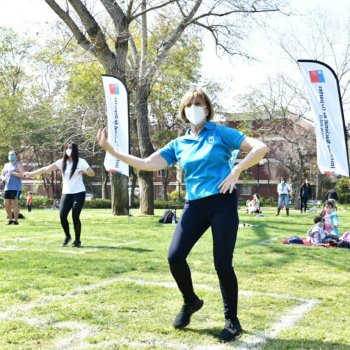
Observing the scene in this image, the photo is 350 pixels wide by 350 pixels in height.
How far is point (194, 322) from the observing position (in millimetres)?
4500

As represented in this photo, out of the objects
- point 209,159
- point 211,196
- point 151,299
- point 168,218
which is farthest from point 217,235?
point 168,218

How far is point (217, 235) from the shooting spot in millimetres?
4039

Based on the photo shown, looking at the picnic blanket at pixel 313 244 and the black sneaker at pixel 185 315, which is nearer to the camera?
the black sneaker at pixel 185 315

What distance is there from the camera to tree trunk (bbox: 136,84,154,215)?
2111cm

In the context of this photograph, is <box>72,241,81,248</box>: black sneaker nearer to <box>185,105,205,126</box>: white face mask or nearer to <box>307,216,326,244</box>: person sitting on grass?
<box>307,216,326,244</box>: person sitting on grass

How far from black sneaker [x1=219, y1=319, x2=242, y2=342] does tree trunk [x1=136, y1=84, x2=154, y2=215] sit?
17054 mm

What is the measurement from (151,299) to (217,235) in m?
1.61

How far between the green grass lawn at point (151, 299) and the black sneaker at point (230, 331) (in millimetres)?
62

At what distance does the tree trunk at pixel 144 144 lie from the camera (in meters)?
21.1

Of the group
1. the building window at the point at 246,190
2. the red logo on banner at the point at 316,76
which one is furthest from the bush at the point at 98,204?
the building window at the point at 246,190

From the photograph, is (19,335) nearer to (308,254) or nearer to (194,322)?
(194,322)

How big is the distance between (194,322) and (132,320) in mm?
552

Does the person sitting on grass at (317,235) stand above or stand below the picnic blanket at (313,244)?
above

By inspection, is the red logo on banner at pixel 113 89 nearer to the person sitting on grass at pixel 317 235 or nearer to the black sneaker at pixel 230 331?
the person sitting on grass at pixel 317 235
